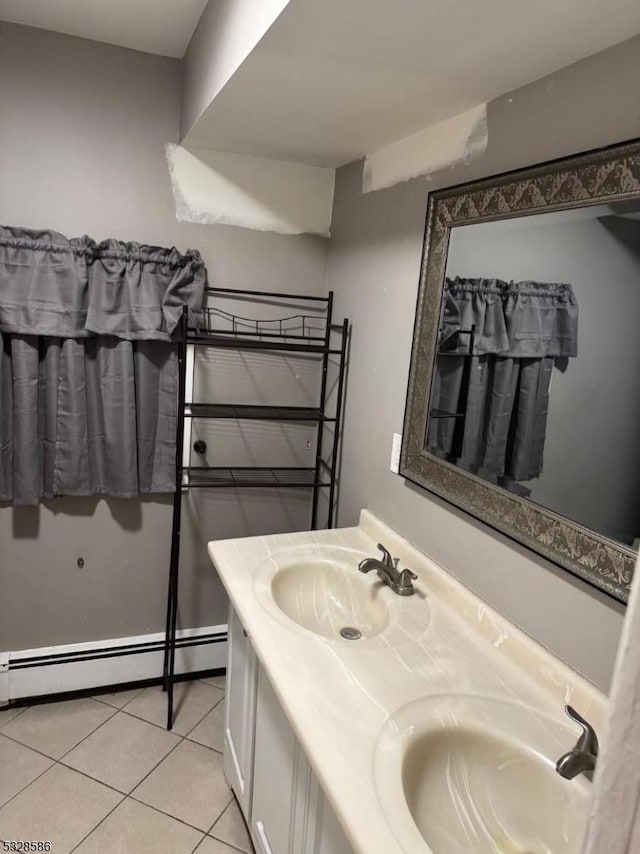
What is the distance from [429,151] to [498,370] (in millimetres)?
689

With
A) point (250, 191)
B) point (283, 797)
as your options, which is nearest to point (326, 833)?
point (283, 797)

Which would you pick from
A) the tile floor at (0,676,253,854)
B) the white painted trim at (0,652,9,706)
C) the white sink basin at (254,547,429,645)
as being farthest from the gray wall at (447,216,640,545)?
the white painted trim at (0,652,9,706)

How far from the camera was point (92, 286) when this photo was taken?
1.98 metres

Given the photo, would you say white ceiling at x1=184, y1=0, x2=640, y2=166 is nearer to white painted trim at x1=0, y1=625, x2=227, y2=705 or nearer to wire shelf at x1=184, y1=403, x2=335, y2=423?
wire shelf at x1=184, y1=403, x2=335, y2=423

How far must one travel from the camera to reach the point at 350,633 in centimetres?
163

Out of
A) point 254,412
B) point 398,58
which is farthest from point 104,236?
point 398,58

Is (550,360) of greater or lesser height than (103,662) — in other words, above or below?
above

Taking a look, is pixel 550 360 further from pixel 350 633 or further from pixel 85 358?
pixel 85 358

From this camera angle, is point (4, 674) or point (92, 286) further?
point (4, 674)

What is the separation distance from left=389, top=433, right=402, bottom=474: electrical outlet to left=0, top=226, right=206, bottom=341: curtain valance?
892mm

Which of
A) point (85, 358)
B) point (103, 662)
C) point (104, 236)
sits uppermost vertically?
point (104, 236)

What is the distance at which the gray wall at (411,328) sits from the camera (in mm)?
1082

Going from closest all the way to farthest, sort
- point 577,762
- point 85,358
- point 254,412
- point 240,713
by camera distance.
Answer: point 577,762
point 240,713
point 85,358
point 254,412

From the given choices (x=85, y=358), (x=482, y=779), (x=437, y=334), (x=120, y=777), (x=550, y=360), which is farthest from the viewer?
(x=85, y=358)
